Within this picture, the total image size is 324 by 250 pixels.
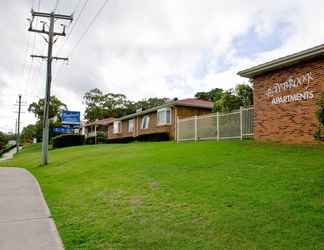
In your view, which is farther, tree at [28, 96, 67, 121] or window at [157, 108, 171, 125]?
tree at [28, 96, 67, 121]

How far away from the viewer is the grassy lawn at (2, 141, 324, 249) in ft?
14.4

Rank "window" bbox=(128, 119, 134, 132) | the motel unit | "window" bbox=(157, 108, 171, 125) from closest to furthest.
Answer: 1. "window" bbox=(157, 108, 171, 125)
2. "window" bbox=(128, 119, 134, 132)
3. the motel unit

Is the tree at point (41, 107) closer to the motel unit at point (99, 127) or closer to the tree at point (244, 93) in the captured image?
the motel unit at point (99, 127)

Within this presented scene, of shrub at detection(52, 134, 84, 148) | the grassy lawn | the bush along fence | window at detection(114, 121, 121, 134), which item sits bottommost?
the grassy lawn

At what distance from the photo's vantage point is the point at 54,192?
885 centimetres

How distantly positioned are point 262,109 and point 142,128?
20.0m

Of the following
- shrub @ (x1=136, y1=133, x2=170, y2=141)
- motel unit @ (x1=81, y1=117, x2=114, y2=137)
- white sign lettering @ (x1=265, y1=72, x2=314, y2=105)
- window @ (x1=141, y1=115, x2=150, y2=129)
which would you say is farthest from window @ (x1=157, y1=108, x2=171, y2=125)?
motel unit @ (x1=81, y1=117, x2=114, y2=137)

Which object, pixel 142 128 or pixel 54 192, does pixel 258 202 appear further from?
pixel 142 128

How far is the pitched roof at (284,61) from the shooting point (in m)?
11.8

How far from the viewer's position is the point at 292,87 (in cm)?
1301

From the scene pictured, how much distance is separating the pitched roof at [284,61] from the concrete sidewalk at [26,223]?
10576mm

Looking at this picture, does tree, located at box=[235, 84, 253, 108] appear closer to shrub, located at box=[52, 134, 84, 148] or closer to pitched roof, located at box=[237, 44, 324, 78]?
pitched roof, located at box=[237, 44, 324, 78]

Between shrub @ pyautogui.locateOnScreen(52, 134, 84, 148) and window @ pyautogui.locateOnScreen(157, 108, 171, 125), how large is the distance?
15623mm

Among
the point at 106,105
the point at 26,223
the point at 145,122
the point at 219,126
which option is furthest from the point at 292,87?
the point at 106,105
